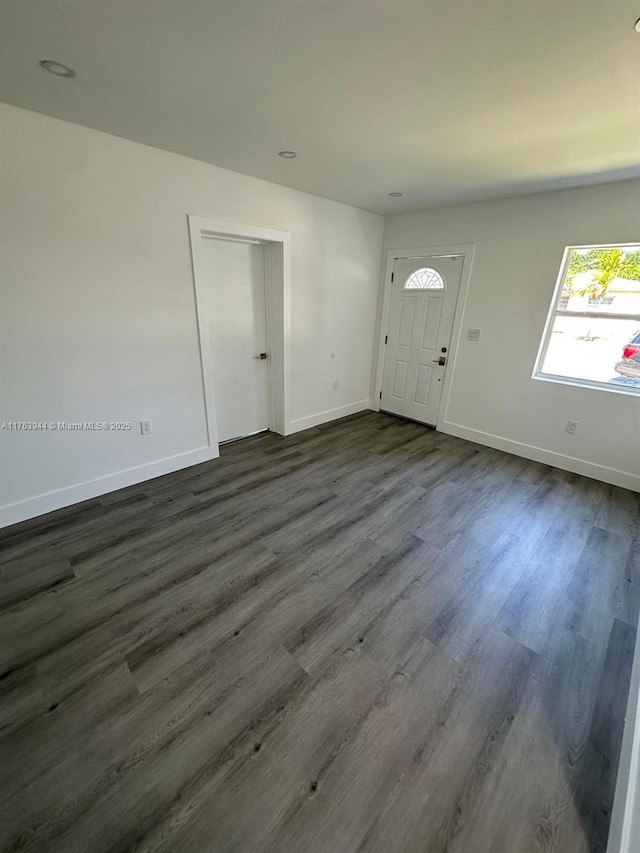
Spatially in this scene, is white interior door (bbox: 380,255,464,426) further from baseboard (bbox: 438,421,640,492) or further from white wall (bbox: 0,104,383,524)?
white wall (bbox: 0,104,383,524)

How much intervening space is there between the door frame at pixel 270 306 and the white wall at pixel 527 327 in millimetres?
1712

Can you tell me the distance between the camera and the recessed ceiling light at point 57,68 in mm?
1526

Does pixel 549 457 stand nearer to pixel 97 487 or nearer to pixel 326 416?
pixel 326 416

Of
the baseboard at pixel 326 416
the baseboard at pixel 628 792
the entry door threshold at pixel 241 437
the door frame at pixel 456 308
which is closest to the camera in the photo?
the baseboard at pixel 628 792

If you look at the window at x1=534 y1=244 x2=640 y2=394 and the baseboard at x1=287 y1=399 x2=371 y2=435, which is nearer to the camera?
the window at x1=534 y1=244 x2=640 y2=394

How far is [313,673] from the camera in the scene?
154 centimetres

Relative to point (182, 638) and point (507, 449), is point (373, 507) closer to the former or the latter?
point (182, 638)

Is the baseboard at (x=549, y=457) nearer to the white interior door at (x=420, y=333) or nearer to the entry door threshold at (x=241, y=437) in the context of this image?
the white interior door at (x=420, y=333)

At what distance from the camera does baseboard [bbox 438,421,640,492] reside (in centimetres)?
311

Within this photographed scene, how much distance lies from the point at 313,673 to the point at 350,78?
9.02 feet

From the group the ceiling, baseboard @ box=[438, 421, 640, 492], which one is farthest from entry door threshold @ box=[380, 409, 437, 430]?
the ceiling

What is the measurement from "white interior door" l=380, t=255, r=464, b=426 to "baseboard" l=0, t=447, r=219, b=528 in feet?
8.64

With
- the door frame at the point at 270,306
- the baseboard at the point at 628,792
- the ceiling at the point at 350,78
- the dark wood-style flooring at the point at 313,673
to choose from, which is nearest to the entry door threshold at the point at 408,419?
the door frame at the point at 270,306

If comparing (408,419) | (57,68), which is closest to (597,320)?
(408,419)
